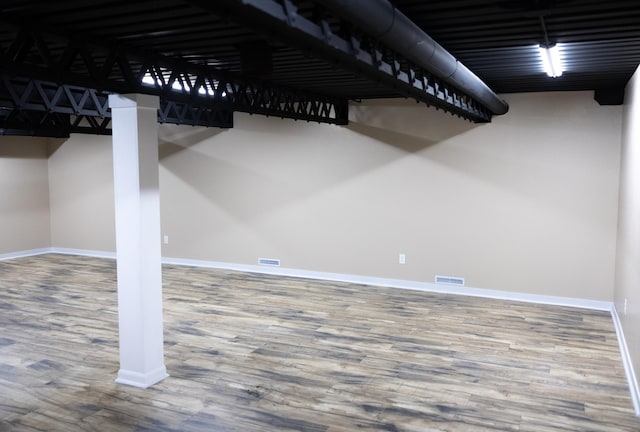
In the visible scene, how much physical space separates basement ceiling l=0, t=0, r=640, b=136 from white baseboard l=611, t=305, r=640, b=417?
2.75m

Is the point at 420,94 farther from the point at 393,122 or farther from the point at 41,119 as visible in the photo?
the point at 41,119

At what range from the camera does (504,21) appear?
373 centimetres

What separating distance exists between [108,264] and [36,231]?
227 cm

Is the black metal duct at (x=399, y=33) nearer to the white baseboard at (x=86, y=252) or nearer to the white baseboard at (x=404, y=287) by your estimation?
the white baseboard at (x=404, y=287)

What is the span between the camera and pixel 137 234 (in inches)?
180

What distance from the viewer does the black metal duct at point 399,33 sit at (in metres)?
2.46

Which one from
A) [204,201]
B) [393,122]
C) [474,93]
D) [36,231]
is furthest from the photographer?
[36,231]

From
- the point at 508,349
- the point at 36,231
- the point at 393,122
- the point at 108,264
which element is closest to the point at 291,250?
the point at 393,122

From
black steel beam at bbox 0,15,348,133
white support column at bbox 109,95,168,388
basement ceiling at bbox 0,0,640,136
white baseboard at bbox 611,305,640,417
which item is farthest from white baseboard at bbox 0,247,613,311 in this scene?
white support column at bbox 109,95,168,388

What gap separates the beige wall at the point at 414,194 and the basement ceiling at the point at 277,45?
1.01 m

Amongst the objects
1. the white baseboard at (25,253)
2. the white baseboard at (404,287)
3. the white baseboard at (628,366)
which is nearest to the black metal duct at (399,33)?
the white baseboard at (628,366)

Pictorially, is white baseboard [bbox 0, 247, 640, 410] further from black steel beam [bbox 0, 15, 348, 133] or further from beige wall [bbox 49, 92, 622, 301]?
black steel beam [bbox 0, 15, 348, 133]

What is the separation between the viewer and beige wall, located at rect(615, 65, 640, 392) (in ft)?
15.3

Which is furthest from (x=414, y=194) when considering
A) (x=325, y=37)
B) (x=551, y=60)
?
(x=325, y=37)
